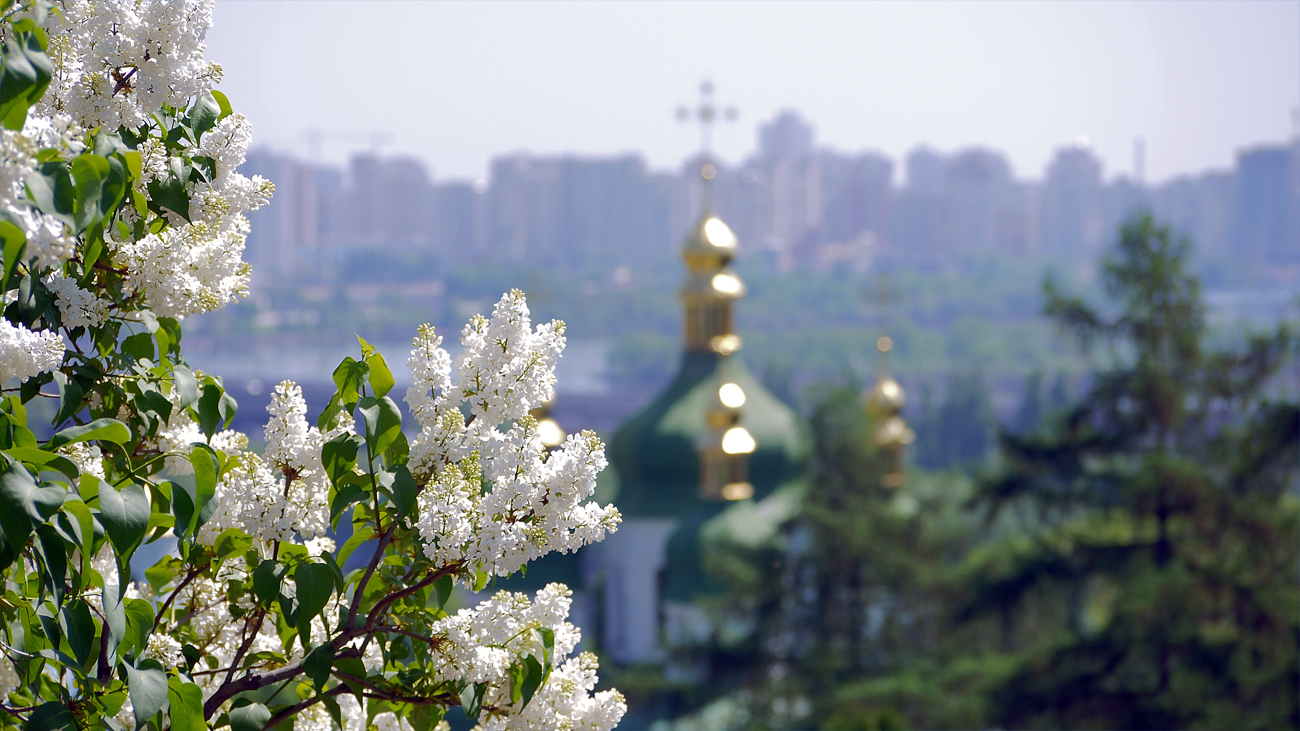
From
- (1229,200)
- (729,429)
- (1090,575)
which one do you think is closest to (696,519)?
(729,429)

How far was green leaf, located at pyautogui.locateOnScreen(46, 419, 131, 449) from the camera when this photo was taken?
1.17m

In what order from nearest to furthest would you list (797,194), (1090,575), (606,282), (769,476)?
1. (1090,575)
2. (769,476)
3. (606,282)
4. (797,194)

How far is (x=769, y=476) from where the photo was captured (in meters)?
13.6

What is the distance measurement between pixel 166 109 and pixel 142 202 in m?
0.13

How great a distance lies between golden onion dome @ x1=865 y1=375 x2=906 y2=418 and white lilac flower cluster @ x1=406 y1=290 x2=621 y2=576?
41.4 feet

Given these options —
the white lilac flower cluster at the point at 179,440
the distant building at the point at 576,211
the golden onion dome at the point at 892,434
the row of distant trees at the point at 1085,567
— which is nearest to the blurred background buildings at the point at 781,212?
the distant building at the point at 576,211

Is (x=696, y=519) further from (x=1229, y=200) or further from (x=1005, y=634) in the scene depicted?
(x=1229, y=200)

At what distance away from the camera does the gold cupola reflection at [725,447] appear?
12.4 meters

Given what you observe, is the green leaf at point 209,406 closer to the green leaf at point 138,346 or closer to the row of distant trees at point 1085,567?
the green leaf at point 138,346

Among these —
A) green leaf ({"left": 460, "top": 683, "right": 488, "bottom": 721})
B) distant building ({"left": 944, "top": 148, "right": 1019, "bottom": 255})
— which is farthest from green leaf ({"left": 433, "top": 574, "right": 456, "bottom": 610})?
distant building ({"left": 944, "top": 148, "right": 1019, "bottom": 255})

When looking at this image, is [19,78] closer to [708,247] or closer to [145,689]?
[145,689]

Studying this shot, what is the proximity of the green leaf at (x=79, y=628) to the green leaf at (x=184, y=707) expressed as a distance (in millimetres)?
94

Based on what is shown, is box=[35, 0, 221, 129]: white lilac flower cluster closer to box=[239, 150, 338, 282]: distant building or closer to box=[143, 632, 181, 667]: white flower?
box=[143, 632, 181, 667]: white flower

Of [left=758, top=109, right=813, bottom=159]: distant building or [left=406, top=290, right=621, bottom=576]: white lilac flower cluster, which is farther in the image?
[left=758, top=109, right=813, bottom=159]: distant building
